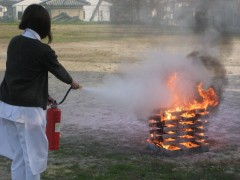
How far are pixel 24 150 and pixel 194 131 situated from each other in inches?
126

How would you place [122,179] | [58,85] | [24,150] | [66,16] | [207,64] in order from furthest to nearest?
[66,16] → [58,85] → [207,64] → [122,179] → [24,150]

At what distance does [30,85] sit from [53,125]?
85 centimetres

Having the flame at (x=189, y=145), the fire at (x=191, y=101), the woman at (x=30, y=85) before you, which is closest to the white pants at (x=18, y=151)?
the woman at (x=30, y=85)

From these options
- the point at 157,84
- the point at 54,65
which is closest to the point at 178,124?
the point at 157,84

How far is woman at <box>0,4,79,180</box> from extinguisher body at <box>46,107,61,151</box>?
484mm

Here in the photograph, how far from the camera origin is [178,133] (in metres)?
6.40

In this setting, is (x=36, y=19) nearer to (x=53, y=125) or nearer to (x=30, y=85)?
(x=30, y=85)

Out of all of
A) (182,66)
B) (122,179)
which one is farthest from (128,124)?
(122,179)

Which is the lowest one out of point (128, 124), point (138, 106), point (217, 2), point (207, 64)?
point (128, 124)

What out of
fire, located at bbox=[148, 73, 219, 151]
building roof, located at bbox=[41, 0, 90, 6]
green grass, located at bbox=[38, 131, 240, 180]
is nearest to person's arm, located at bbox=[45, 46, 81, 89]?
green grass, located at bbox=[38, 131, 240, 180]

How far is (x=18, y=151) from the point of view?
4.24 metres

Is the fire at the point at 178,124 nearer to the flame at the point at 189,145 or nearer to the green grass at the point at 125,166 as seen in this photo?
the flame at the point at 189,145

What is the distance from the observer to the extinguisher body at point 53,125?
15.4 ft

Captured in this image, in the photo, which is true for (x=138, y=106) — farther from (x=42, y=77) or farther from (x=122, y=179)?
(x=42, y=77)
